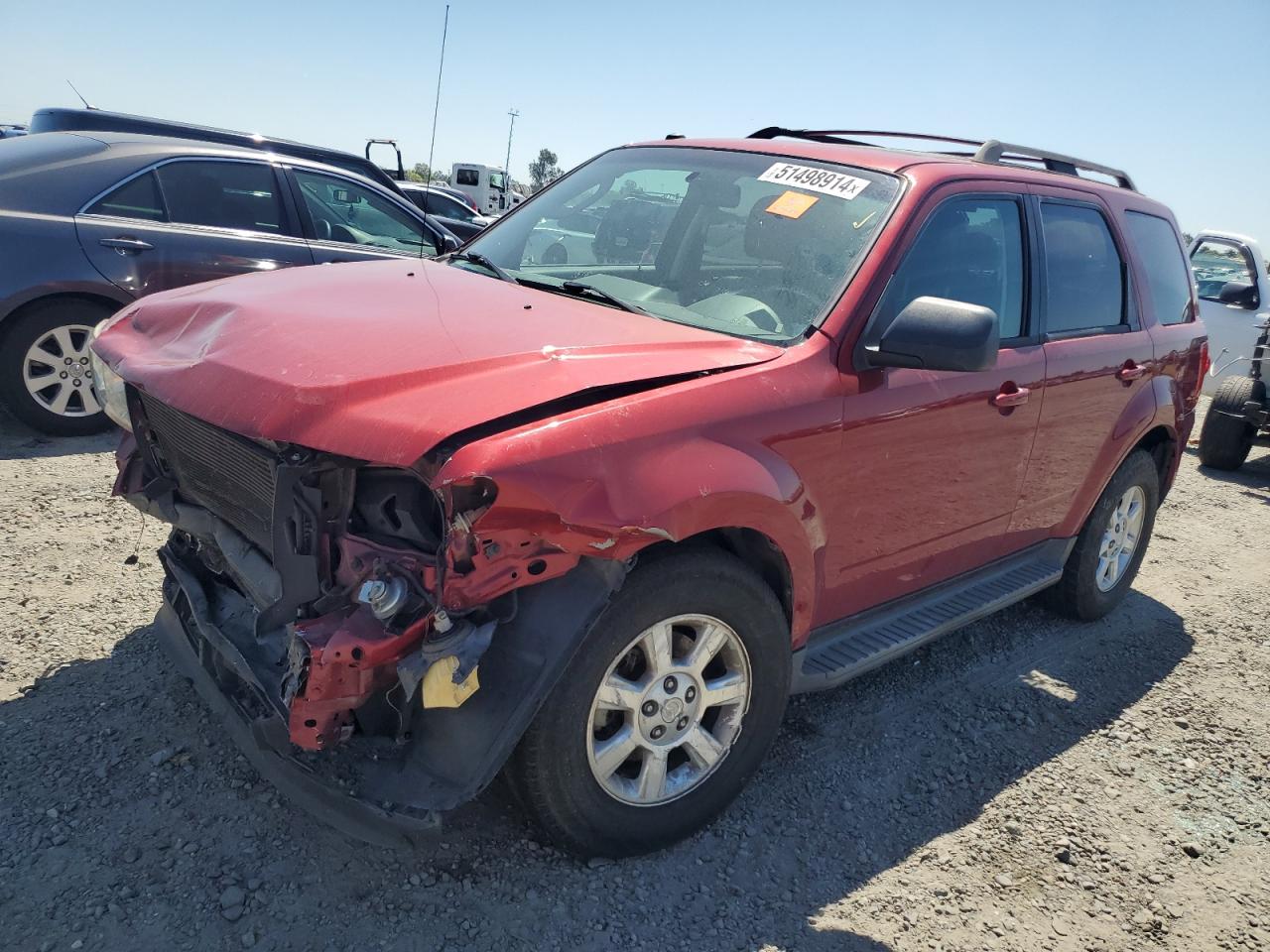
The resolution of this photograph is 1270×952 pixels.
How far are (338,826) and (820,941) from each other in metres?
1.29

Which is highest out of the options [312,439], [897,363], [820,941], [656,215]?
[656,215]

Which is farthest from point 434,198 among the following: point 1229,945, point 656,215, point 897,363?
point 1229,945

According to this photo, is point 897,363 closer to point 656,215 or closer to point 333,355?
point 656,215

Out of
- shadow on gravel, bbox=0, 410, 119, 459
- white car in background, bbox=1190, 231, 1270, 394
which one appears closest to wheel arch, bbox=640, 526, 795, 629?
shadow on gravel, bbox=0, 410, 119, 459

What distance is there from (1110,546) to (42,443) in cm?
596

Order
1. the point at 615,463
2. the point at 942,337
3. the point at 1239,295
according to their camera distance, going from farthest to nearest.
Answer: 1. the point at 1239,295
2. the point at 942,337
3. the point at 615,463

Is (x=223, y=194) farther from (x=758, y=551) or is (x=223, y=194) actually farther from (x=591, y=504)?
(x=591, y=504)

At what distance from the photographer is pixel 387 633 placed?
6.66ft

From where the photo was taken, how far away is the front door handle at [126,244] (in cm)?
543

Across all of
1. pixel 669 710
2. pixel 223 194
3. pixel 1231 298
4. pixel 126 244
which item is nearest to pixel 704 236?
pixel 669 710

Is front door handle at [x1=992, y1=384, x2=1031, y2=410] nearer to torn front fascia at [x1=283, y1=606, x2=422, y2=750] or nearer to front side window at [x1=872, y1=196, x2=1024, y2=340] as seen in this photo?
front side window at [x1=872, y1=196, x2=1024, y2=340]

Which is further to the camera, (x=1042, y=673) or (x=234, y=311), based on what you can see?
(x=1042, y=673)

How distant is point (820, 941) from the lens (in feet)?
7.98

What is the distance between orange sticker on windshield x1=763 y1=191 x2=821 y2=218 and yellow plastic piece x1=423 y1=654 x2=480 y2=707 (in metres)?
1.92
